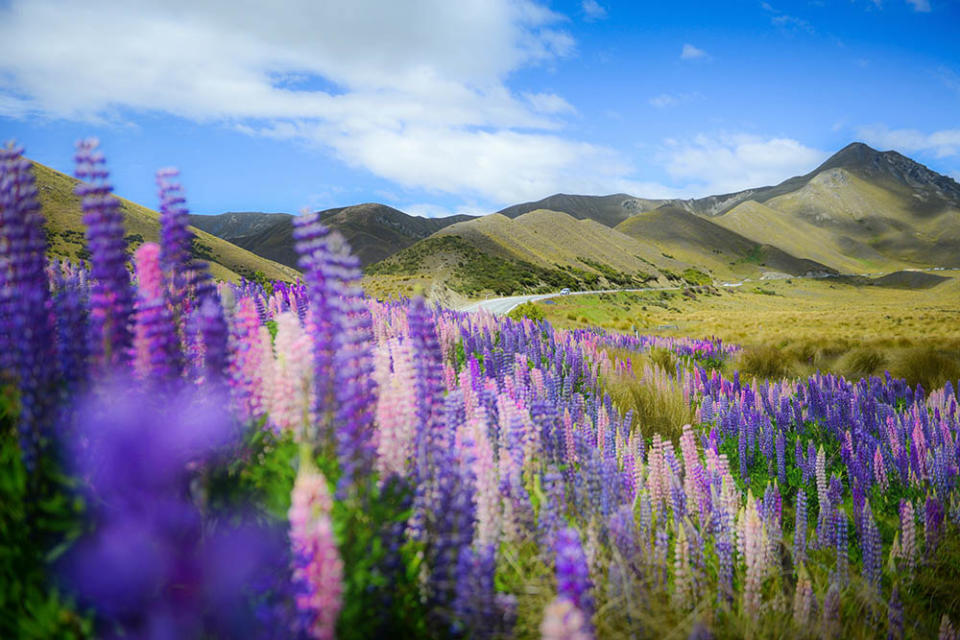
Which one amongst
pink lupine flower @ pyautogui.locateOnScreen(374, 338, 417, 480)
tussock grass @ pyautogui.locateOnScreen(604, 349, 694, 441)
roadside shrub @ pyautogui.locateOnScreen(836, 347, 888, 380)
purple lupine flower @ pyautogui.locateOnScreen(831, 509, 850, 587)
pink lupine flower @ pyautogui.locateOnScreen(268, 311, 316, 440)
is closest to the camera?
pink lupine flower @ pyautogui.locateOnScreen(268, 311, 316, 440)

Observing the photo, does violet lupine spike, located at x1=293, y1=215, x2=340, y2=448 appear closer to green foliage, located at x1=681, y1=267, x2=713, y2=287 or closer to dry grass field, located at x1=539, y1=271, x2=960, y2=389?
dry grass field, located at x1=539, y1=271, x2=960, y2=389

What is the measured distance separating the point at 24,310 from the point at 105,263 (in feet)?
0.85

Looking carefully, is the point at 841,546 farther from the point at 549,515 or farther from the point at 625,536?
the point at 549,515

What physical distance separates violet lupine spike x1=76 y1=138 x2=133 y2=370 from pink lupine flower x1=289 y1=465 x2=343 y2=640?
38.4 inches

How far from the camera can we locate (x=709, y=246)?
563ft

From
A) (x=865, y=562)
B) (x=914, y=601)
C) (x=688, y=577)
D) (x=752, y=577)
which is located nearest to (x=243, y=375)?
(x=688, y=577)

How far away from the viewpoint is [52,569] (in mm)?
1427

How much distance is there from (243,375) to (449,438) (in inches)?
35.9

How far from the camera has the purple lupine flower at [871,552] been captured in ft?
11.4

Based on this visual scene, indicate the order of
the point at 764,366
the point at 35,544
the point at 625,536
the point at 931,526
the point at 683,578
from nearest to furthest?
the point at 35,544 < the point at 625,536 < the point at 683,578 < the point at 931,526 < the point at 764,366

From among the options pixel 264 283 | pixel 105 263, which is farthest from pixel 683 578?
pixel 264 283

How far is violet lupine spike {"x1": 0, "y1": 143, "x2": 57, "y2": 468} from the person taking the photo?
157 cm

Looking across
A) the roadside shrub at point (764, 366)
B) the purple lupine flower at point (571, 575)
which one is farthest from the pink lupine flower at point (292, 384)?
the roadside shrub at point (764, 366)

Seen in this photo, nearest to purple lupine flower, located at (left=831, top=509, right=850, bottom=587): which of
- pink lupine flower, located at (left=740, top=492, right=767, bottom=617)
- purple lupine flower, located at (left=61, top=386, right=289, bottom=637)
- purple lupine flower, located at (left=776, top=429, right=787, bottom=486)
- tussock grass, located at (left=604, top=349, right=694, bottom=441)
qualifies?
pink lupine flower, located at (left=740, top=492, right=767, bottom=617)
